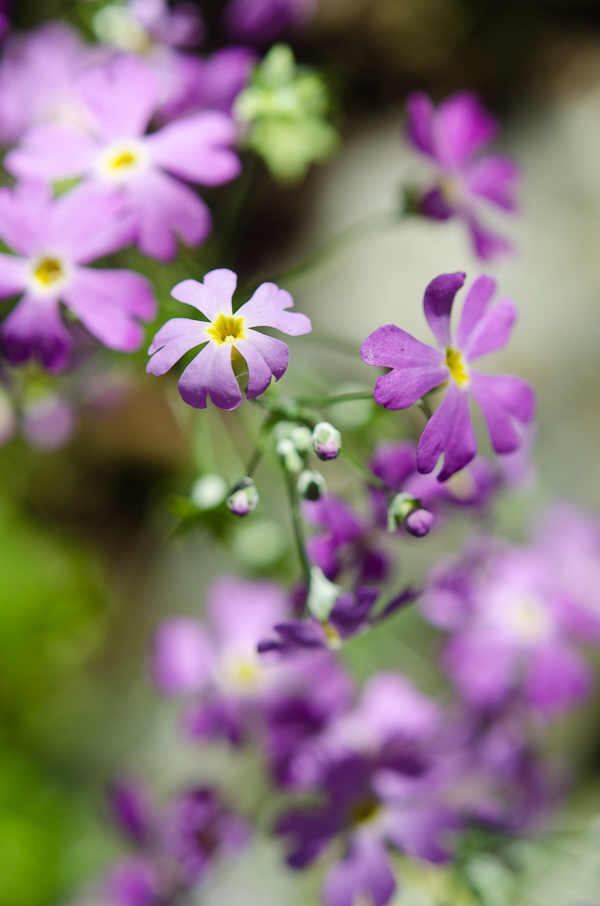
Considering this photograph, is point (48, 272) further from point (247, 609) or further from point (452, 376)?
point (247, 609)

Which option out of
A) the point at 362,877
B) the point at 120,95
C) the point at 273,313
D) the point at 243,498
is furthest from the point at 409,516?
the point at 120,95

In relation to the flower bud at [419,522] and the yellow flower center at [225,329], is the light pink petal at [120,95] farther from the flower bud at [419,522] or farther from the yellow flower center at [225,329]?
the flower bud at [419,522]

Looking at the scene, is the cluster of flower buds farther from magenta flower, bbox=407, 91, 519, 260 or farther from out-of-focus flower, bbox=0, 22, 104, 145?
out-of-focus flower, bbox=0, 22, 104, 145

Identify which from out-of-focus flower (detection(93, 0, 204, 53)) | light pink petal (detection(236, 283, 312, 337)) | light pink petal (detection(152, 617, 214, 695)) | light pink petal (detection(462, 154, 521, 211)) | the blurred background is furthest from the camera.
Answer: the blurred background

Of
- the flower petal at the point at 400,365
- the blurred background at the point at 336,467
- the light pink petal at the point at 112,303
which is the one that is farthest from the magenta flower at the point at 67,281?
the blurred background at the point at 336,467

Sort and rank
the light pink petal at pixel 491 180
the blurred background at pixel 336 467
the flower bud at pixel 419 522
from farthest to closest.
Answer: the blurred background at pixel 336 467 < the light pink petal at pixel 491 180 < the flower bud at pixel 419 522

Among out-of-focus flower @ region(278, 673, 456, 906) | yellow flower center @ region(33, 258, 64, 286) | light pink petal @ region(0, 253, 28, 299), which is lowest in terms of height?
out-of-focus flower @ region(278, 673, 456, 906)

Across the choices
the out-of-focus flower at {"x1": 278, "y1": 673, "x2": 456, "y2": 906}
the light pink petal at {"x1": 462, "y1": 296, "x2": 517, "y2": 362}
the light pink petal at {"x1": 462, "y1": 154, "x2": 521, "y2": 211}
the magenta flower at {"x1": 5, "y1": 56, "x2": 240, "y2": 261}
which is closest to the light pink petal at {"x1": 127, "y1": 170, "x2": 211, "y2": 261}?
the magenta flower at {"x1": 5, "y1": 56, "x2": 240, "y2": 261}
